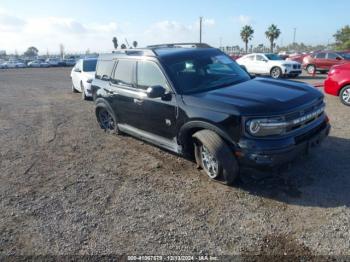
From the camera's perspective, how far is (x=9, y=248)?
332 cm

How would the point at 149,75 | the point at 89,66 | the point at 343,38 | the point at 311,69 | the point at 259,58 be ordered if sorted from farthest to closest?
the point at 343,38 < the point at 311,69 < the point at 259,58 < the point at 89,66 < the point at 149,75

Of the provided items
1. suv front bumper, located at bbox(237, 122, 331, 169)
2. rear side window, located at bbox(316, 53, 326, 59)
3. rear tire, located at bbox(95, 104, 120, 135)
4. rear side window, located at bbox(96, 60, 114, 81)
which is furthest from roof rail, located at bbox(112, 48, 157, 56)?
rear side window, located at bbox(316, 53, 326, 59)

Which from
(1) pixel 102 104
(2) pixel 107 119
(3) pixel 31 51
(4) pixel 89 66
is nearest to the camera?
(1) pixel 102 104

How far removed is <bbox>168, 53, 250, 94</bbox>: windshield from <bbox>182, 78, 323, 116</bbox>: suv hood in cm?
23

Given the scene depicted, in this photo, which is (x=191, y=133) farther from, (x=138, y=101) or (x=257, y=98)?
(x=138, y=101)

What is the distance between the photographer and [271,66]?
18406 millimetres

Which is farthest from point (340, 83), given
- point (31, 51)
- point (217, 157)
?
point (31, 51)

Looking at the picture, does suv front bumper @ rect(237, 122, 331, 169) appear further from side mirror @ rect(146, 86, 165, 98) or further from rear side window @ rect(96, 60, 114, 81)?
rear side window @ rect(96, 60, 114, 81)

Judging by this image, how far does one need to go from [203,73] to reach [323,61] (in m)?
18.3

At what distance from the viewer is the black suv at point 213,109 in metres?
3.87

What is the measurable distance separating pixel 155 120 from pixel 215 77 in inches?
47.4

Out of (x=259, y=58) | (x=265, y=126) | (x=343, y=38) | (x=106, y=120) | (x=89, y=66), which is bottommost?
(x=106, y=120)

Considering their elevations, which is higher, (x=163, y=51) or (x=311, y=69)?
(x=163, y=51)

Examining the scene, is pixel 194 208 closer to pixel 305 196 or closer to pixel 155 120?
pixel 305 196
